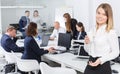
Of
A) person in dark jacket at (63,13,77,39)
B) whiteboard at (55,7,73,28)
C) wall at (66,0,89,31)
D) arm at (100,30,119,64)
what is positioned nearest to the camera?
arm at (100,30,119,64)

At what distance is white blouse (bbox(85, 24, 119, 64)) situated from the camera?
7.69 feet

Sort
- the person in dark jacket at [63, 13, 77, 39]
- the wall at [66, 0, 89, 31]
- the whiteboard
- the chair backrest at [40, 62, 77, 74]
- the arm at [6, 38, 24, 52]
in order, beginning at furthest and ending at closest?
the whiteboard
the wall at [66, 0, 89, 31]
the person in dark jacket at [63, 13, 77, 39]
the arm at [6, 38, 24, 52]
the chair backrest at [40, 62, 77, 74]

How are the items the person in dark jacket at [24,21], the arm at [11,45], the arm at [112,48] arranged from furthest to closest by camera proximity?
the person in dark jacket at [24,21]
the arm at [11,45]
the arm at [112,48]

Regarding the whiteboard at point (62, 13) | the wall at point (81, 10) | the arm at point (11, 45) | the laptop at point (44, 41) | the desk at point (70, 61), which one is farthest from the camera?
the whiteboard at point (62, 13)

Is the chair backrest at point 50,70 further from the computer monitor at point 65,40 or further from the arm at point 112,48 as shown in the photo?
the computer monitor at point 65,40

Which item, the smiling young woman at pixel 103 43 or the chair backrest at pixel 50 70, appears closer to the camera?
the smiling young woman at pixel 103 43

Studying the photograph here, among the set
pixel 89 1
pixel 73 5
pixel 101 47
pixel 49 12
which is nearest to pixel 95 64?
pixel 101 47

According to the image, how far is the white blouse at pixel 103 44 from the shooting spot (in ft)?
7.69

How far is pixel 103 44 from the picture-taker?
2.41 metres

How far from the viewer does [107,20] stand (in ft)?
7.79

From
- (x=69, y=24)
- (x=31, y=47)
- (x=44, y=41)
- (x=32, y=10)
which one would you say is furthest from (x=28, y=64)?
(x=32, y=10)

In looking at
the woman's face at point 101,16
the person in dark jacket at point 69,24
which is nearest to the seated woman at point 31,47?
the woman's face at point 101,16

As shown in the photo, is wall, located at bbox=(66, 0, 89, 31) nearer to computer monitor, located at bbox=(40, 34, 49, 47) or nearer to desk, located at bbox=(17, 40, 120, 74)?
computer monitor, located at bbox=(40, 34, 49, 47)

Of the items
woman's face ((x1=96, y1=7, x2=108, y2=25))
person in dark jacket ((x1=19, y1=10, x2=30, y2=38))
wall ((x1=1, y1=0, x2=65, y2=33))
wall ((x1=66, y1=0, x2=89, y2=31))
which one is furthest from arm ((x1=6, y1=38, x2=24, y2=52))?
wall ((x1=1, y1=0, x2=65, y2=33))
